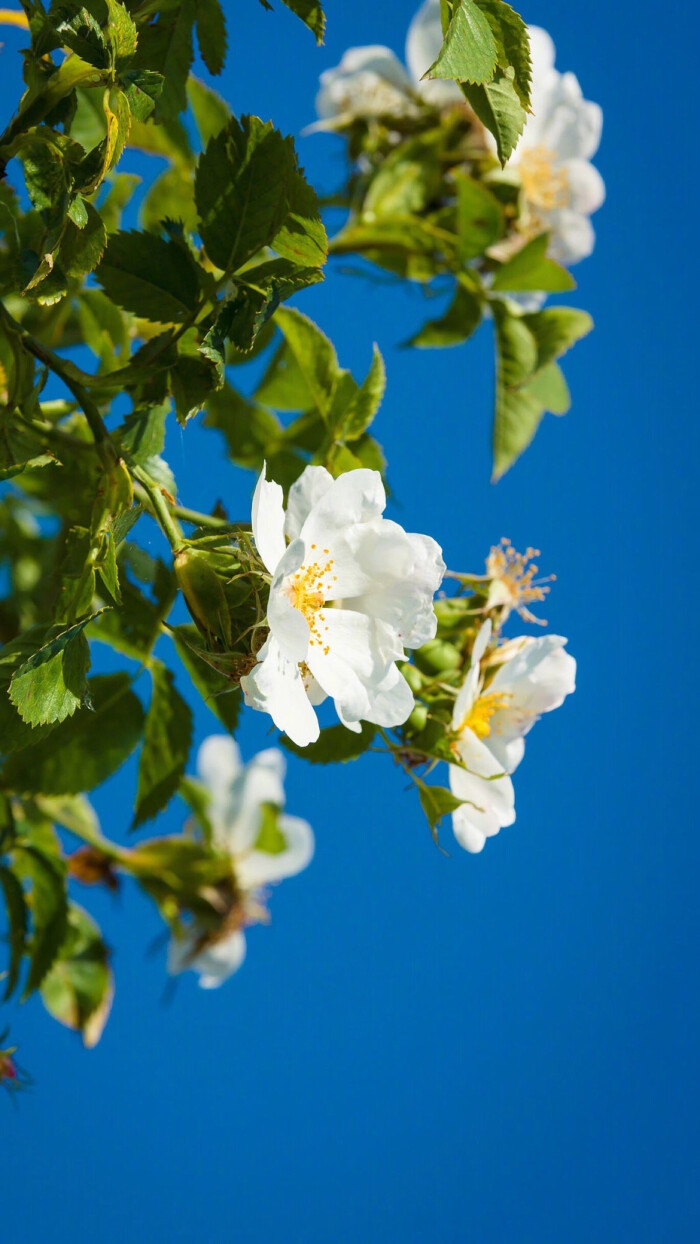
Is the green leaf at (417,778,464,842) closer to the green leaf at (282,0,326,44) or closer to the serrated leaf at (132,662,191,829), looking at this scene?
the serrated leaf at (132,662,191,829)

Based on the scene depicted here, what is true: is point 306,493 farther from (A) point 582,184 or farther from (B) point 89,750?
(A) point 582,184

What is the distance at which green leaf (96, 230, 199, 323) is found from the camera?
1.93 ft

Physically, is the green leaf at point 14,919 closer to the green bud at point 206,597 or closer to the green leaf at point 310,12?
the green bud at point 206,597

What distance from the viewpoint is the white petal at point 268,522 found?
49cm

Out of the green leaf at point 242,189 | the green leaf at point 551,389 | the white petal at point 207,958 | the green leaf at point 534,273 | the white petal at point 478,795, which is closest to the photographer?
the green leaf at point 242,189

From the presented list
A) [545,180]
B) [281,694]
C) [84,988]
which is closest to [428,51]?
[545,180]

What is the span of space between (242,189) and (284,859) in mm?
963

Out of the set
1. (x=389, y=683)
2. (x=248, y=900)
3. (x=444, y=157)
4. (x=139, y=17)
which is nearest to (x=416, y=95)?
(x=444, y=157)

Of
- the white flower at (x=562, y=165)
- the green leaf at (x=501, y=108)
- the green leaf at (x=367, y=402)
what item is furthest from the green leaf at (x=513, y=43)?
the white flower at (x=562, y=165)

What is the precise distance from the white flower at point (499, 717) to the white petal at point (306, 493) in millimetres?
159

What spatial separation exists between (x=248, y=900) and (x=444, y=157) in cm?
89

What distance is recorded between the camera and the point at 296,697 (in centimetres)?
50

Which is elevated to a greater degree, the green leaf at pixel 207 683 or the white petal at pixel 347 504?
the white petal at pixel 347 504

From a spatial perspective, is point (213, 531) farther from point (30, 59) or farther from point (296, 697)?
point (30, 59)
